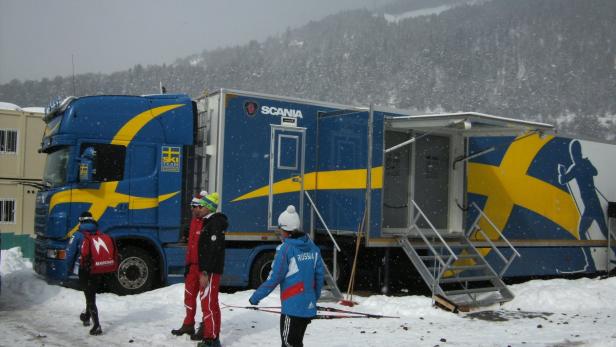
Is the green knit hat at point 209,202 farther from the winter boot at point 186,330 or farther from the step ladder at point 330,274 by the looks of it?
the step ladder at point 330,274

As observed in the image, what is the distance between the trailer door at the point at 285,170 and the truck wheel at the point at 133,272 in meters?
2.11

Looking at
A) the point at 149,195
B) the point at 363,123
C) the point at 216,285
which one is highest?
the point at 363,123

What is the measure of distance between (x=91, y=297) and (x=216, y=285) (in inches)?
67.1

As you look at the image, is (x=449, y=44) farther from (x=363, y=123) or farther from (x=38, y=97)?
(x=363, y=123)

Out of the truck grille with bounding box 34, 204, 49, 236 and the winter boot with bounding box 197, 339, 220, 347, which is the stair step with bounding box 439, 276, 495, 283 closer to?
the winter boot with bounding box 197, 339, 220, 347

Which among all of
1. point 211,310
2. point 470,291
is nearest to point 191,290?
point 211,310

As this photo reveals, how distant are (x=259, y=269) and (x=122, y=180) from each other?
271 cm

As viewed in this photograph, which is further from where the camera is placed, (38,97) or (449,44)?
(449,44)

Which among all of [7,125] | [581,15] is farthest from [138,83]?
[581,15]

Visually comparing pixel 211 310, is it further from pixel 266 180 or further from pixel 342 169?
pixel 342 169

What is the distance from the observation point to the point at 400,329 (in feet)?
28.2

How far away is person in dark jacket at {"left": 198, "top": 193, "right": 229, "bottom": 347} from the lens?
278 inches

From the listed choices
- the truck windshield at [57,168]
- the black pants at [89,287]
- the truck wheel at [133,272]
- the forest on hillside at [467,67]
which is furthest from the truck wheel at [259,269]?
the forest on hillside at [467,67]

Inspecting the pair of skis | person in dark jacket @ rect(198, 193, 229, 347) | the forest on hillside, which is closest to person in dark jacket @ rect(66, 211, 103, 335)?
person in dark jacket @ rect(198, 193, 229, 347)
